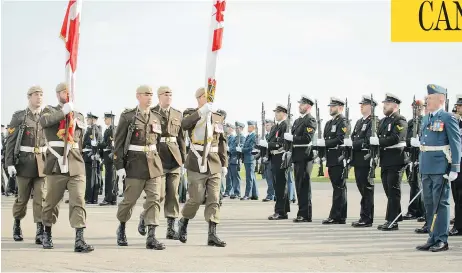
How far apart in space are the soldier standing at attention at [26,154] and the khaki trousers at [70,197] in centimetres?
72

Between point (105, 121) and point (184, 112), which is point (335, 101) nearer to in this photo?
point (184, 112)

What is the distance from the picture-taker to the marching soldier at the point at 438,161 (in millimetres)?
9156

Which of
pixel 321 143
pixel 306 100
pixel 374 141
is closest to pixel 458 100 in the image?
pixel 374 141

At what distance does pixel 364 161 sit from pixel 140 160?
4481mm

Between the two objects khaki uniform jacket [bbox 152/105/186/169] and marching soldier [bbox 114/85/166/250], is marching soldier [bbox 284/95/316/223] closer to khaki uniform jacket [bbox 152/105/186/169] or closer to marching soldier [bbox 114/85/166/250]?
khaki uniform jacket [bbox 152/105/186/169]

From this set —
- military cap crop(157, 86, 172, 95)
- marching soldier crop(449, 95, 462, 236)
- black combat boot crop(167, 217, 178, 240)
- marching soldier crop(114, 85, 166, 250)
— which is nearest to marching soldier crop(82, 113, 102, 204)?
black combat boot crop(167, 217, 178, 240)

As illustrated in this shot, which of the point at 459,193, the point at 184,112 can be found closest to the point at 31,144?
the point at 184,112

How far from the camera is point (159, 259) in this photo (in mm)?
8219

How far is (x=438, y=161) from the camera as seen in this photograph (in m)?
9.33

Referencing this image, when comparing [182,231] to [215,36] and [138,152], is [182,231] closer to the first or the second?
[138,152]

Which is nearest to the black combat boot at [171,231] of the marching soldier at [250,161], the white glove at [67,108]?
the white glove at [67,108]

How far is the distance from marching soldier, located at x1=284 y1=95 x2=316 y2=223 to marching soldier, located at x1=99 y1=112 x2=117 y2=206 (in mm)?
5476

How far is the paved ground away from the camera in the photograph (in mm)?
7758

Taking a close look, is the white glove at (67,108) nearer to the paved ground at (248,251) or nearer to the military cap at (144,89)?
the military cap at (144,89)
